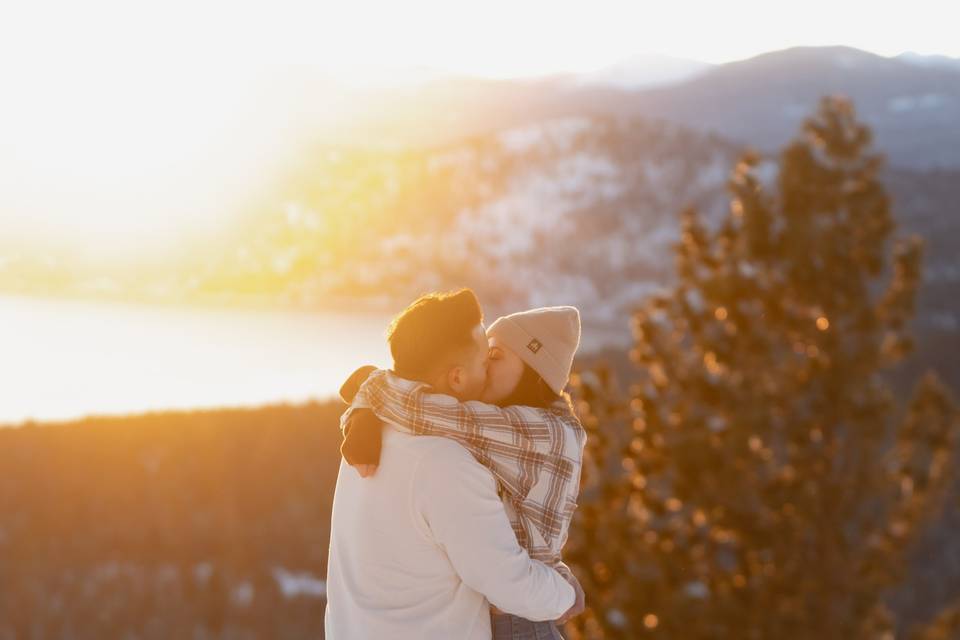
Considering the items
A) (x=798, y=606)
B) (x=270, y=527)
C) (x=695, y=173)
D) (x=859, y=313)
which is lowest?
(x=270, y=527)

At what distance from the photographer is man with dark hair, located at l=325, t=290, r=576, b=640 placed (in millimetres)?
2838

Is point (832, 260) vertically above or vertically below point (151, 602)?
above

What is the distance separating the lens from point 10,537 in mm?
68875

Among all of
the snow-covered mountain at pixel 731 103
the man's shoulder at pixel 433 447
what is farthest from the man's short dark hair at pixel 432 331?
the snow-covered mountain at pixel 731 103

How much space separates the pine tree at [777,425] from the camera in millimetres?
14477

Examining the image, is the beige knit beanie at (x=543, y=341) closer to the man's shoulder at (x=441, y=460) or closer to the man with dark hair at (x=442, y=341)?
the man with dark hair at (x=442, y=341)

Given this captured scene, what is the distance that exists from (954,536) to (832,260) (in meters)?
77.5

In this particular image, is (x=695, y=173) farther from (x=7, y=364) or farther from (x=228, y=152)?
(x=7, y=364)

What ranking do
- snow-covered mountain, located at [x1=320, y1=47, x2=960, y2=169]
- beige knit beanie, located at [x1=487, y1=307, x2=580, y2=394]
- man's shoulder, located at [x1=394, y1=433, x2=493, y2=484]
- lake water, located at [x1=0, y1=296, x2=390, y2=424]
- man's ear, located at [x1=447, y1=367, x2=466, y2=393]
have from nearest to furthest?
man's shoulder, located at [x1=394, y1=433, x2=493, y2=484], man's ear, located at [x1=447, y1=367, x2=466, y2=393], beige knit beanie, located at [x1=487, y1=307, x2=580, y2=394], lake water, located at [x1=0, y1=296, x2=390, y2=424], snow-covered mountain, located at [x1=320, y1=47, x2=960, y2=169]

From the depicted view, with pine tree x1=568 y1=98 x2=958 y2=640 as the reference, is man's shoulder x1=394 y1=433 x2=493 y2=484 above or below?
above


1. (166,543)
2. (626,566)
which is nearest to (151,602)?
(166,543)

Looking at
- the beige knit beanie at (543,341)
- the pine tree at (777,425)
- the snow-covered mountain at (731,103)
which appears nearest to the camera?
the beige knit beanie at (543,341)

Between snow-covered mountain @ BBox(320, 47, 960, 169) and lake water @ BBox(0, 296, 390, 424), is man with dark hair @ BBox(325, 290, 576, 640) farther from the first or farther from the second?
snow-covered mountain @ BBox(320, 47, 960, 169)

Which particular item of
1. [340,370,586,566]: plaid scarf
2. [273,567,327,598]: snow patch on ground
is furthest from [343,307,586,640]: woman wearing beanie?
[273,567,327,598]: snow patch on ground
